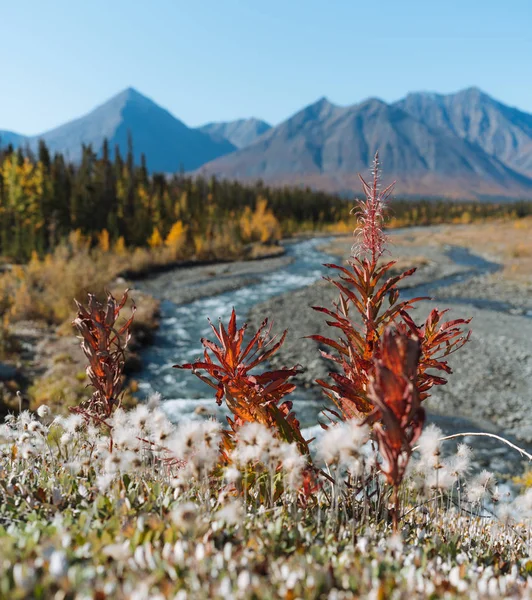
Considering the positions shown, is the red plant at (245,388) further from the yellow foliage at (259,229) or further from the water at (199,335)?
the yellow foliage at (259,229)

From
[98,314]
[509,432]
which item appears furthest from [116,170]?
[98,314]

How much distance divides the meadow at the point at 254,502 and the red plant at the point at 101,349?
10 mm

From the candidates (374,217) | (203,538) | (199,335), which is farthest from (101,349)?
(199,335)

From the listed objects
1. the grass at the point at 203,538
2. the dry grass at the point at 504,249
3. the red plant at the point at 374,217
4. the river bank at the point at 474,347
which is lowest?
the river bank at the point at 474,347

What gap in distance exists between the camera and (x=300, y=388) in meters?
12.2

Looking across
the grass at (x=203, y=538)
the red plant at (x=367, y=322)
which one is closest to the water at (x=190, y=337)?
the grass at (x=203, y=538)

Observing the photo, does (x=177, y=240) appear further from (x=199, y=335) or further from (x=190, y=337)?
(x=190, y=337)

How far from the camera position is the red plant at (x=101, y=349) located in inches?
112

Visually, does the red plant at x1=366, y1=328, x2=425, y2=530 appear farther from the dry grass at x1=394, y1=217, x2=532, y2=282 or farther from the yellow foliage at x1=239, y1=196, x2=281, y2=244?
the yellow foliage at x1=239, y1=196, x2=281, y2=244

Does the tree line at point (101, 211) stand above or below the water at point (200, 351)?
above

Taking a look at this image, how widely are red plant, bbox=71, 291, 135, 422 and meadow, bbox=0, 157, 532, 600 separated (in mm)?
10

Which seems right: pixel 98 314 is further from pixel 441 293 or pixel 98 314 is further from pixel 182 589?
pixel 441 293

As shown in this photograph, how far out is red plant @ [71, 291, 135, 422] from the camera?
284cm

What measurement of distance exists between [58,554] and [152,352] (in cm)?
1401
